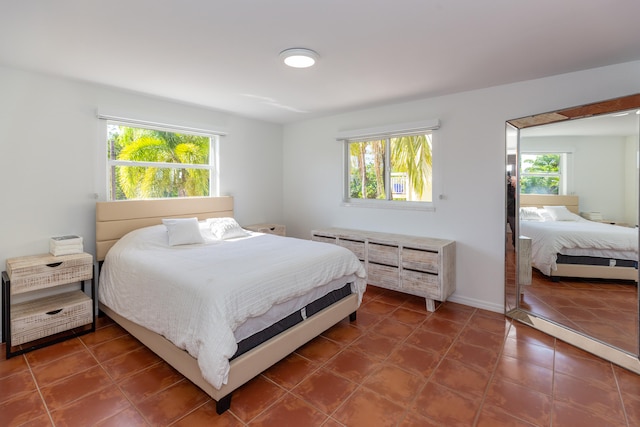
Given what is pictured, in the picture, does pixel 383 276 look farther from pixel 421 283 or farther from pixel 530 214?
pixel 530 214

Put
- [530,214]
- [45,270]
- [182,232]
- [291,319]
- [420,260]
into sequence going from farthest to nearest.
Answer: [420,260]
[182,232]
[530,214]
[45,270]
[291,319]

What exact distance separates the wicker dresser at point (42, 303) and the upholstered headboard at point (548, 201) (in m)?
4.06

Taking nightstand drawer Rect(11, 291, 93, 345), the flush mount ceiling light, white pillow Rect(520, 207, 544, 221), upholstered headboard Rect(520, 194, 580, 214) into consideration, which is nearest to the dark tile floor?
nightstand drawer Rect(11, 291, 93, 345)

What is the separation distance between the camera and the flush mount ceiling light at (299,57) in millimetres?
2332

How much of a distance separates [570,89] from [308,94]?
8.14 feet

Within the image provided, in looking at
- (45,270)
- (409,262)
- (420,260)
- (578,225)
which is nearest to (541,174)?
(578,225)

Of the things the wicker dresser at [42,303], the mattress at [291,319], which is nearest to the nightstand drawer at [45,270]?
the wicker dresser at [42,303]

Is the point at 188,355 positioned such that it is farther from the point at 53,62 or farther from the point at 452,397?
the point at 53,62

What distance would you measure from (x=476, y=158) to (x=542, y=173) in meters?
0.65

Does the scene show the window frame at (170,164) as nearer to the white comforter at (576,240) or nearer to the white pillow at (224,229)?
the white pillow at (224,229)

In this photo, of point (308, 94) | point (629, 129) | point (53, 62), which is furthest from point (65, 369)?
point (629, 129)

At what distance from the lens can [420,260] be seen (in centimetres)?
334

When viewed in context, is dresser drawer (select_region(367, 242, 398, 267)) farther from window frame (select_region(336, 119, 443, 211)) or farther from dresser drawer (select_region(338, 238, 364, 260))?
window frame (select_region(336, 119, 443, 211))

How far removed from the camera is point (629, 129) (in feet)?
7.63
